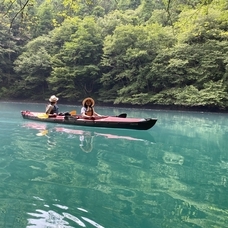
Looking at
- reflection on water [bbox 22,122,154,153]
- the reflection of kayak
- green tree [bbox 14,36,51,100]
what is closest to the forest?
green tree [bbox 14,36,51,100]

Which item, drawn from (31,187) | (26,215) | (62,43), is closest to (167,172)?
(31,187)

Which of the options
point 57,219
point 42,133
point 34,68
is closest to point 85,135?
point 42,133

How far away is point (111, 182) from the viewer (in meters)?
4.54

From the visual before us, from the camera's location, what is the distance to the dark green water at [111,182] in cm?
326

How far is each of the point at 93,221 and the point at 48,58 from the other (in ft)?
73.2

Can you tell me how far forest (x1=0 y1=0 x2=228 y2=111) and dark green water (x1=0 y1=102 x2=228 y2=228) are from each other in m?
→ 12.2

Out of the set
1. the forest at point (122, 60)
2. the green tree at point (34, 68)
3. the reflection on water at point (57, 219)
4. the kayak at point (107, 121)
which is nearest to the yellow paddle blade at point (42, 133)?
the kayak at point (107, 121)

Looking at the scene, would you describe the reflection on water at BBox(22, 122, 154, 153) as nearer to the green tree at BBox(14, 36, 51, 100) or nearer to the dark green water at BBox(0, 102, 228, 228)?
the dark green water at BBox(0, 102, 228, 228)

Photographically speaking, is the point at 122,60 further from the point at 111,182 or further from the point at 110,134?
the point at 111,182

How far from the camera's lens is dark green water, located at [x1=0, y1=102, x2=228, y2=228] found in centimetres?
326

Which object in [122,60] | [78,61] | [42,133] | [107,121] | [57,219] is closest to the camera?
[57,219]

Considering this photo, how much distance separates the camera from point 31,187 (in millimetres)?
4176

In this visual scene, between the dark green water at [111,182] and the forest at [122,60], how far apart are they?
12160 millimetres

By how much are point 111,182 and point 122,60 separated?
18400mm
